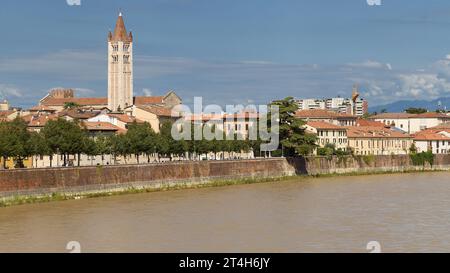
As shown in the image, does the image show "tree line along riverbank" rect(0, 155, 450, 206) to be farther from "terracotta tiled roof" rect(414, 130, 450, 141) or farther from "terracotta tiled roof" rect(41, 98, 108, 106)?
"terracotta tiled roof" rect(41, 98, 108, 106)

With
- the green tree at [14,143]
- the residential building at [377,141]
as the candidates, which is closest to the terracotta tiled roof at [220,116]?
the residential building at [377,141]

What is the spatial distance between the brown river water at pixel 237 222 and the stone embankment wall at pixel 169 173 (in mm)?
1411

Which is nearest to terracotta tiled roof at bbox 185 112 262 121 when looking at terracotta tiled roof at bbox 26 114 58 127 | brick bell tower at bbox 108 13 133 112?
terracotta tiled roof at bbox 26 114 58 127

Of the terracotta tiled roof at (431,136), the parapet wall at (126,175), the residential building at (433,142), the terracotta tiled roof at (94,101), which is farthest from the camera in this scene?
the terracotta tiled roof at (94,101)

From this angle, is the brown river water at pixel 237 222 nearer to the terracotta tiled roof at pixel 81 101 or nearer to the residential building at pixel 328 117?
the residential building at pixel 328 117

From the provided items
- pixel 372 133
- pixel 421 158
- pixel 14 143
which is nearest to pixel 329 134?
pixel 372 133

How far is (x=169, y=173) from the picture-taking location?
151ft

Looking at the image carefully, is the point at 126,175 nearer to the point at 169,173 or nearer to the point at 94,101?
the point at 169,173

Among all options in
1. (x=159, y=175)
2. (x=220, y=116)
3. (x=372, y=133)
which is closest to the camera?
(x=159, y=175)

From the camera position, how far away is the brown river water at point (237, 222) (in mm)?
Answer: 24953

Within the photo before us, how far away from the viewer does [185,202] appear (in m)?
37.7

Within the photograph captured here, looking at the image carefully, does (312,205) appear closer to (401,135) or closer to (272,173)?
(272,173)

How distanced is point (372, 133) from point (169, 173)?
40.1 meters
